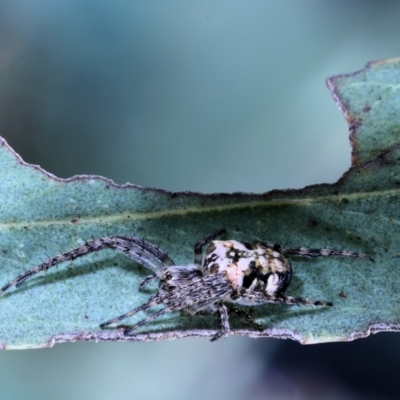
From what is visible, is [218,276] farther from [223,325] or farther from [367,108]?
[367,108]

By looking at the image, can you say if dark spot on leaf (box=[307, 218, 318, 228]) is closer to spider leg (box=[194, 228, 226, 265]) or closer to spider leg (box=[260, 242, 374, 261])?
spider leg (box=[260, 242, 374, 261])

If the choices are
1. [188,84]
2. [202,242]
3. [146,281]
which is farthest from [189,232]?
[188,84]

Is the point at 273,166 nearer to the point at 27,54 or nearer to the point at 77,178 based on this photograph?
the point at 77,178

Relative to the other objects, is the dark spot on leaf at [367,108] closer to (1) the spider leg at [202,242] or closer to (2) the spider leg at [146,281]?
(1) the spider leg at [202,242]

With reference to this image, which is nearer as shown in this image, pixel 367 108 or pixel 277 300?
pixel 277 300

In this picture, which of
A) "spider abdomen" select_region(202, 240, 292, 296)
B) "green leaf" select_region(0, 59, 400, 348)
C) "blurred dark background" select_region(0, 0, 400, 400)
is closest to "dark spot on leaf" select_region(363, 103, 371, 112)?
"green leaf" select_region(0, 59, 400, 348)

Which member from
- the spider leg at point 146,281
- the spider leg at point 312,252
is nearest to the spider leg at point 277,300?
the spider leg at point 312,252
